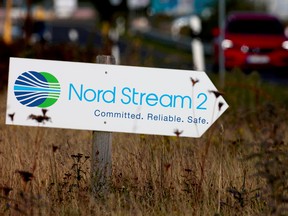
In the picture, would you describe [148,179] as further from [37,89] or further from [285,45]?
[285,45]

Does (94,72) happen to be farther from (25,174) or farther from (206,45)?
(206,45)

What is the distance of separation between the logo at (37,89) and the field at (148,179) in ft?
1.04

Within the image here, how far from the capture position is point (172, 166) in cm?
820

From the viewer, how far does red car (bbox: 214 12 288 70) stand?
24953 mm

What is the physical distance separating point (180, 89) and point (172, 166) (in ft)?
2.56

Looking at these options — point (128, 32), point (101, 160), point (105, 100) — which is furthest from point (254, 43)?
point (128, 32)

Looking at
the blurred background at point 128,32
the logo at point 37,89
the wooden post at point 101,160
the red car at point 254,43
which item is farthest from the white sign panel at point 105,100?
the red car at point 254,43

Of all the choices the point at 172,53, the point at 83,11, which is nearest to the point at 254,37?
the point at 172,53

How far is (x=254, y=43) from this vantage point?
2548 cm

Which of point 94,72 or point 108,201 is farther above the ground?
Result: point 94,72

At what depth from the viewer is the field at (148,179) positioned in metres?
6.88

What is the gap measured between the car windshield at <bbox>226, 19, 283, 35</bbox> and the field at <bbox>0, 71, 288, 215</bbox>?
53.3ft

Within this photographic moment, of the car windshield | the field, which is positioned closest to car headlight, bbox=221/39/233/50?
the car windshield

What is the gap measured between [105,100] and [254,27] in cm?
1899
